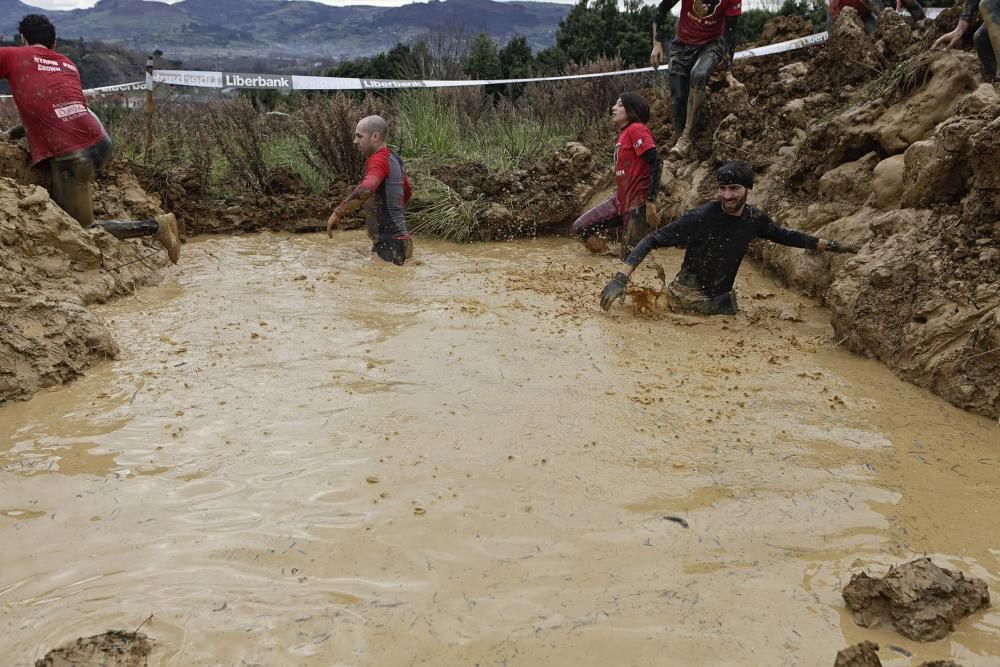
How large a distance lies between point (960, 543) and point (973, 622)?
20.4 inches

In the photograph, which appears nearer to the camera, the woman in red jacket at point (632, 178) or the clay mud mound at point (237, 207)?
the woman in red jacket at point (632, 178)

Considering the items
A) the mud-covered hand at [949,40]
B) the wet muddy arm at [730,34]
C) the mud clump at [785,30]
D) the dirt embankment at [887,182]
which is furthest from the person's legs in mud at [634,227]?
the mud clump at [785,30]

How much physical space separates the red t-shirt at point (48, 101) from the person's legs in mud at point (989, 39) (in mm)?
6285

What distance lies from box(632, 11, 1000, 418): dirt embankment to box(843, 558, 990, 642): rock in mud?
6.29ft

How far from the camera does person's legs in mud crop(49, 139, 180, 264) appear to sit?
5.89 metres

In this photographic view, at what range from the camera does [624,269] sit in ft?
18.1

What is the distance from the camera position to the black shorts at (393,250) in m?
7.18

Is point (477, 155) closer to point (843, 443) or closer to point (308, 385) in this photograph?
point (308, 385)

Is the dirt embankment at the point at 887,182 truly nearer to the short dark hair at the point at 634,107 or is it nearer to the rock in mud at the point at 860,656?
the short dark hair at the point at 634,107

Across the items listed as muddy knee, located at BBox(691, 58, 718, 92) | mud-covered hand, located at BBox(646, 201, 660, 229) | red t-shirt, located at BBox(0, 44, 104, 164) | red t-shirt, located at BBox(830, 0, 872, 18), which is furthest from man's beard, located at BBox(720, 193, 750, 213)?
red t-shirt, located at BBox(0, 44, 104, 164)

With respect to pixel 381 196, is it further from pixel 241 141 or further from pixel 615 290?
pixel 241 141

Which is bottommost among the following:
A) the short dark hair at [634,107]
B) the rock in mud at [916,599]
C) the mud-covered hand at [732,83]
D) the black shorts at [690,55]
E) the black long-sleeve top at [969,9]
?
the rock in mud at [916,599]

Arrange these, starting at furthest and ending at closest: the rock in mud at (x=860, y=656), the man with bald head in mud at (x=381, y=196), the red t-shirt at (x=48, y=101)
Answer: the man with bald head in mud at (x=381, y=196), the red t-shirt at (x=48, y=101), the rock in mud at (x=860, y=656)

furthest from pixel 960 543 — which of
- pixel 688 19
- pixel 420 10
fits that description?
pixel 420 10
